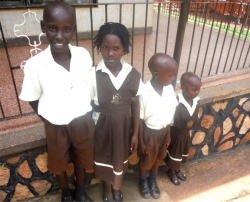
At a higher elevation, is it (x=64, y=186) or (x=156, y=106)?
(x=156, y=106)

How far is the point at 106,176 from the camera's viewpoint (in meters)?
2.08

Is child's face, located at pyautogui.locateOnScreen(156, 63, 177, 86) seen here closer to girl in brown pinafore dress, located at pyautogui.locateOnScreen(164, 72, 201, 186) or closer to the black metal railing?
girl in brown pinafore dress, located at pyautogui.locateOnScreen(164, 72, 201, 186)

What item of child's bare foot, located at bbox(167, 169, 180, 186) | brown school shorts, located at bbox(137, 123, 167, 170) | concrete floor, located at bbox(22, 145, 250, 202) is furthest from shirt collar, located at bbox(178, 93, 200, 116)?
concrete floor, located at bbox(22, 145, 250, 202)

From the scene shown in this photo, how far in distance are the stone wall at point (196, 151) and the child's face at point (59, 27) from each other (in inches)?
40.3

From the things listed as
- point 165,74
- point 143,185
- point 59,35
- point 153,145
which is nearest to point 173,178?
point 143,185

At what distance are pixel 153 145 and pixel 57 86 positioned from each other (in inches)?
40.2

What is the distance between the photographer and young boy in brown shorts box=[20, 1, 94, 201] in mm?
1405

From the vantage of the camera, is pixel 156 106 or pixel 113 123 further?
pixel 156 106

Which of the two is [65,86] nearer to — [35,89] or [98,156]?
[35,89]

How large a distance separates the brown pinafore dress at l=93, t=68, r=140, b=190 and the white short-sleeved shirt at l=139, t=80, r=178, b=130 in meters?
0.17

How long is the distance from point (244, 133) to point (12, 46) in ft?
13.7

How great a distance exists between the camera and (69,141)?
68.6 inches

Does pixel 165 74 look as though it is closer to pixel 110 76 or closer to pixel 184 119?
pixel 110 76

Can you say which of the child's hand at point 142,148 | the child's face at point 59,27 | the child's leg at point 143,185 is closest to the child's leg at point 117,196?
the child's leg at point 143,185
